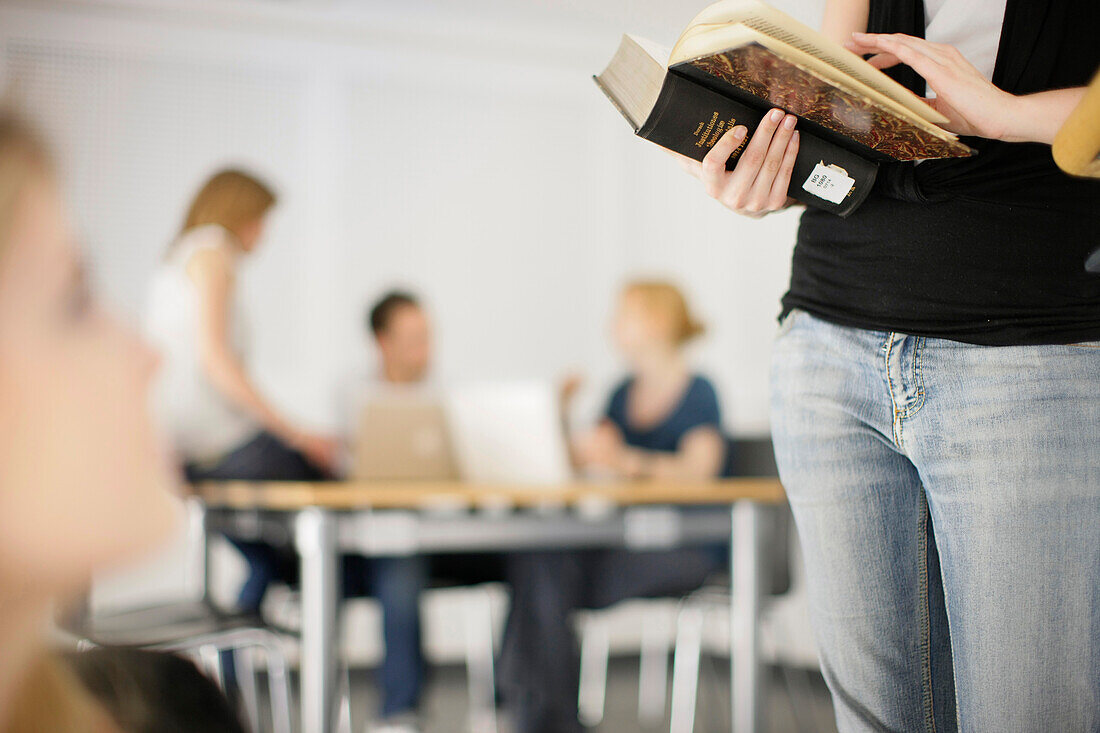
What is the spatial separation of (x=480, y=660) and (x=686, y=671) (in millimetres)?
883

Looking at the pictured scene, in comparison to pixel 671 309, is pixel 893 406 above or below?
below

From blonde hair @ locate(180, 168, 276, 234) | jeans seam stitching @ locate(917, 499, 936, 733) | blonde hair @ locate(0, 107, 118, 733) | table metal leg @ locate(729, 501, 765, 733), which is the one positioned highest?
blonde hair @ locate(180, 168, 276, 234)

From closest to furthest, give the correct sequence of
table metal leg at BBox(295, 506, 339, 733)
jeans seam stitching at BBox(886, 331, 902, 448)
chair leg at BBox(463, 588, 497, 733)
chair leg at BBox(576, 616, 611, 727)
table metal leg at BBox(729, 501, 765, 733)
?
jeans seam stitching at BBox(886, 331, 902, 448)
table metal leg at BBox(295, 506, 339, 733)
table metal leg at BBox(729, 501, 765, 733)
chair leg at BBox(463, 588, 497, 733)
chair leg at BBox(576, 616, 611, 727)

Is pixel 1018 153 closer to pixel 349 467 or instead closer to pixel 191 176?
pixel 349 467

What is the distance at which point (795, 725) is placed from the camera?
3.16 metres

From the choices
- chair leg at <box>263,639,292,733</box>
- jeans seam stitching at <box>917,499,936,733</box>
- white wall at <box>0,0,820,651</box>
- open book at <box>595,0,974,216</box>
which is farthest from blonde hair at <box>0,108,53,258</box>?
white wall at <box>0,0,820,651</box>

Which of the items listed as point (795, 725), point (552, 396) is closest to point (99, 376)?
point (552, 396)

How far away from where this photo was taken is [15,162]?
0.48 metres

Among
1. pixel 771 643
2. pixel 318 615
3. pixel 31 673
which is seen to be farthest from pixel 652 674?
pixel 31 673

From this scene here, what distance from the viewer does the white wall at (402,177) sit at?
4.13 m

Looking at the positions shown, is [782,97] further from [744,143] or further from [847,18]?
[847,18]

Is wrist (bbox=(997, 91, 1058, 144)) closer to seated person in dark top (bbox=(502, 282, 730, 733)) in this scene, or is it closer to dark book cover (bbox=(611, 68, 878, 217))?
dark book cover (bbox=(611, 68, 878, 217))

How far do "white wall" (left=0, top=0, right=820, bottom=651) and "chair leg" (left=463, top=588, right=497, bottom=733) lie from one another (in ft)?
3.65

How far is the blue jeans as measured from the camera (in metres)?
0.74
